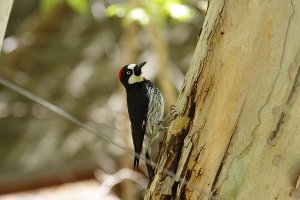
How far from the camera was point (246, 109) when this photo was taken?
6.00ft

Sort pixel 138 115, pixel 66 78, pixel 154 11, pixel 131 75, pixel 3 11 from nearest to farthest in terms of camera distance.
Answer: pixel 3 11 → pixel 138 115 → pixel 131 75 → pixel 154 11 → pixel 66 78

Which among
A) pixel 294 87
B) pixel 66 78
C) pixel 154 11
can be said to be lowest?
pixel 66 78

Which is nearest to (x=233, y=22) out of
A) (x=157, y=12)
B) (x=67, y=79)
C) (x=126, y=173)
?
(x=157, y=12)

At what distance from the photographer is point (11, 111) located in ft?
20.5

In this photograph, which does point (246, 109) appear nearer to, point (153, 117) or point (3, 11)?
point (3, 11)

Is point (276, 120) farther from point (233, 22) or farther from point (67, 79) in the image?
point (67, 79)

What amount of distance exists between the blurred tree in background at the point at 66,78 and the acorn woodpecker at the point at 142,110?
1.92 metres

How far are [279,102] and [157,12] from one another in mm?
2016

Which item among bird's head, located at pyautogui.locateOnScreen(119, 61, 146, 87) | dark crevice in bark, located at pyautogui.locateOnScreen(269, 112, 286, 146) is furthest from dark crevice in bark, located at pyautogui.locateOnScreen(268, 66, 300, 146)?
bird's head, located at pyautogui.locateOnScreen(119, 61, 146, 87)

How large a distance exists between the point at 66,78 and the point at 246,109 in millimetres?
4403

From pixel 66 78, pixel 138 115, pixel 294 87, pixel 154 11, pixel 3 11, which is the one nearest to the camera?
pixel 294 87

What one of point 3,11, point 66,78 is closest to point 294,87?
point 3,11

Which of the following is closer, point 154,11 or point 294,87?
point 294,87

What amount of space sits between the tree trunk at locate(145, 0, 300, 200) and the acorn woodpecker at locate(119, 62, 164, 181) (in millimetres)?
1299
